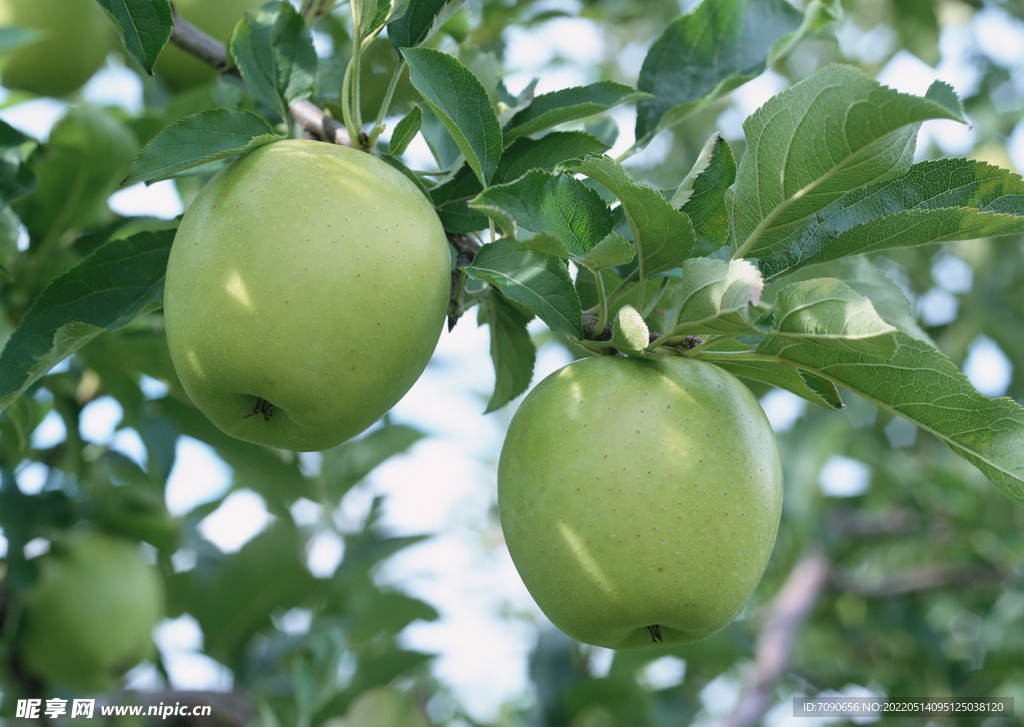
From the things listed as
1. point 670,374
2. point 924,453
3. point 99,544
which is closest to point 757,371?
point 670,374

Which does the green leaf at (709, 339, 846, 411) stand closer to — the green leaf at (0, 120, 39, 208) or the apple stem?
the apple stem

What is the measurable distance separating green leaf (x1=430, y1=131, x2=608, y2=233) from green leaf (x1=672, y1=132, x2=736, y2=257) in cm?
17

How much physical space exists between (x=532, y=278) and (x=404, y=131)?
0.25 m

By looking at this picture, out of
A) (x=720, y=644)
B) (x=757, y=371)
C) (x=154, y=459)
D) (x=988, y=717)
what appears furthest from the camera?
(x=988, y=717)

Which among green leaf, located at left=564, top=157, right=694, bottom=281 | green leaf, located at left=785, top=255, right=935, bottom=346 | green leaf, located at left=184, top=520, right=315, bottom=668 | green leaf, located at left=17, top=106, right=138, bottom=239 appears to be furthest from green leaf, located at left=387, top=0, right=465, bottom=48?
green leaf, located at left=184, top=520, right=315, bottom=668

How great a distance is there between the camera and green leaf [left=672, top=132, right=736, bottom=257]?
84 centimetres

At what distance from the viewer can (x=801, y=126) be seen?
80 centimetres

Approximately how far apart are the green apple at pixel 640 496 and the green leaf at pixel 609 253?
0.38 ft

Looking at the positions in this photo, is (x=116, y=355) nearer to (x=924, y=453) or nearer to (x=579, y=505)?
(x=579, y=505)

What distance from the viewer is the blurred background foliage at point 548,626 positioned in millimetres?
1489

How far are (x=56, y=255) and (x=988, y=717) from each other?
3001 millimetres

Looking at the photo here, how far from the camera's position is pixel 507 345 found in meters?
1.10

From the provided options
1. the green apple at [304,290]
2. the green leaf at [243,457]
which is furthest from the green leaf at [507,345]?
the green leaf at [243,457]

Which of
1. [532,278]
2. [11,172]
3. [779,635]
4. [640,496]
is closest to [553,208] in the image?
[532,278]
